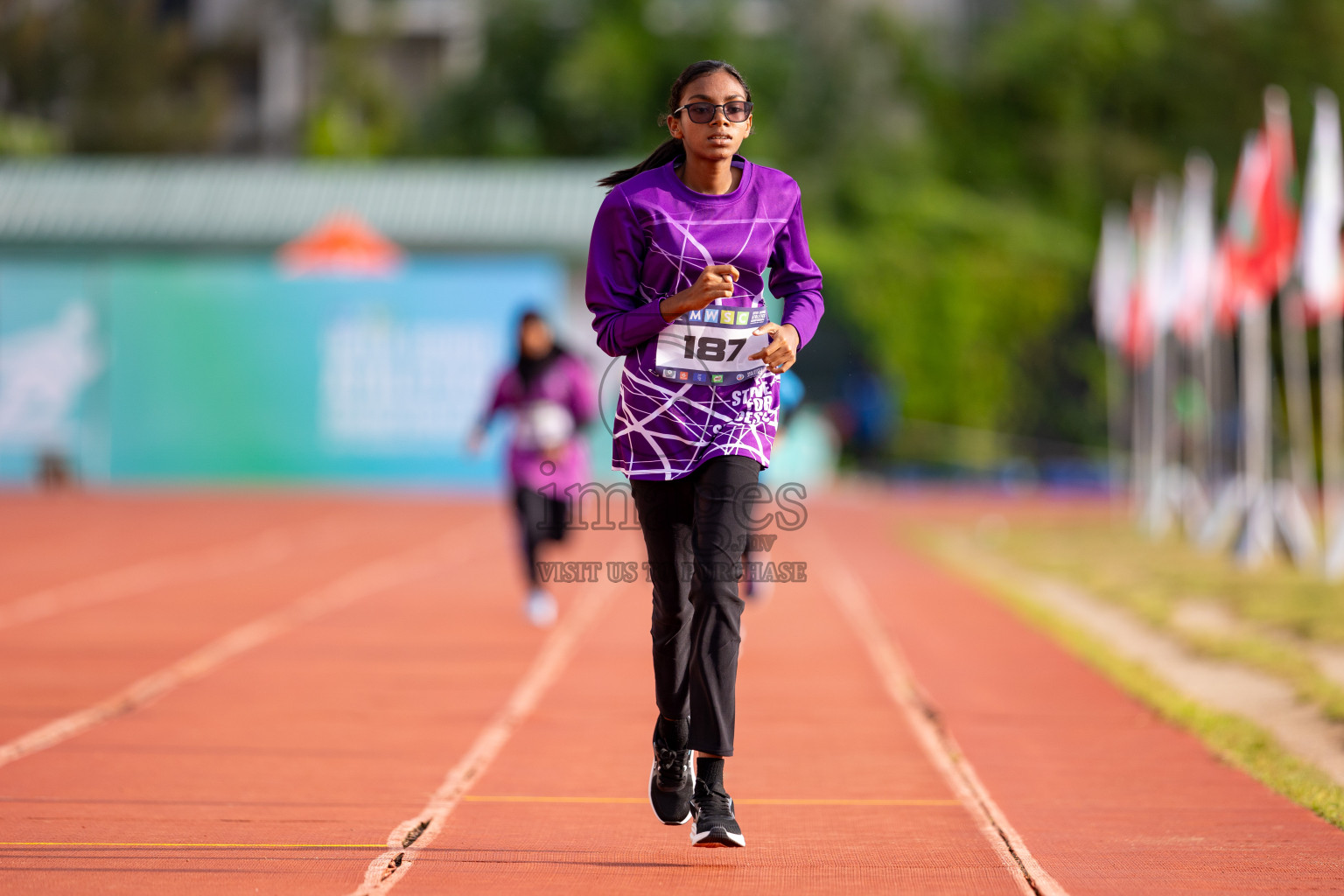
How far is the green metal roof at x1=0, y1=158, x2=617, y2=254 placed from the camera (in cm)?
3153

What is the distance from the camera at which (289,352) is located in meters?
30.6

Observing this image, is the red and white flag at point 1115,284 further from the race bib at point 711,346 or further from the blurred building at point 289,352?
the race bib at point 711,346

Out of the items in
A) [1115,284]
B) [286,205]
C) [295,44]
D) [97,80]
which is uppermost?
[295,44]

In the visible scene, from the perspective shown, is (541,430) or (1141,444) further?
(1141,444)

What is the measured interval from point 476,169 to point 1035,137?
71.0 ft

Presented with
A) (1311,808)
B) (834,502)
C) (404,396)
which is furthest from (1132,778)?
(404,396)

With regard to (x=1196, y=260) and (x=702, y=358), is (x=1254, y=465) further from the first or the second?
(x=702, y=358)

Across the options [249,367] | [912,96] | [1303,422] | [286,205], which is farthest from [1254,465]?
[912,96]

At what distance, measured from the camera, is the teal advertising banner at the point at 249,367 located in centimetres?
3000

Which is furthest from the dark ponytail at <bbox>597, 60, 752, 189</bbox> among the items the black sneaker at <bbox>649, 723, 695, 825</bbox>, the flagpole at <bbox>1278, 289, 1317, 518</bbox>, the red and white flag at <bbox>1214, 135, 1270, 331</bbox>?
the flagpole at <bbox>1278, 289, 1317, 518</bbox>

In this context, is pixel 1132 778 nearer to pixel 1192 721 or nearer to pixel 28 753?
pixel 1192 721

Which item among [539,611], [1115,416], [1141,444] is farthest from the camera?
[1115,416]

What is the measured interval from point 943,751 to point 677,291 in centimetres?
271

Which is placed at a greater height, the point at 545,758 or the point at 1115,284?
the point at 1115,284
